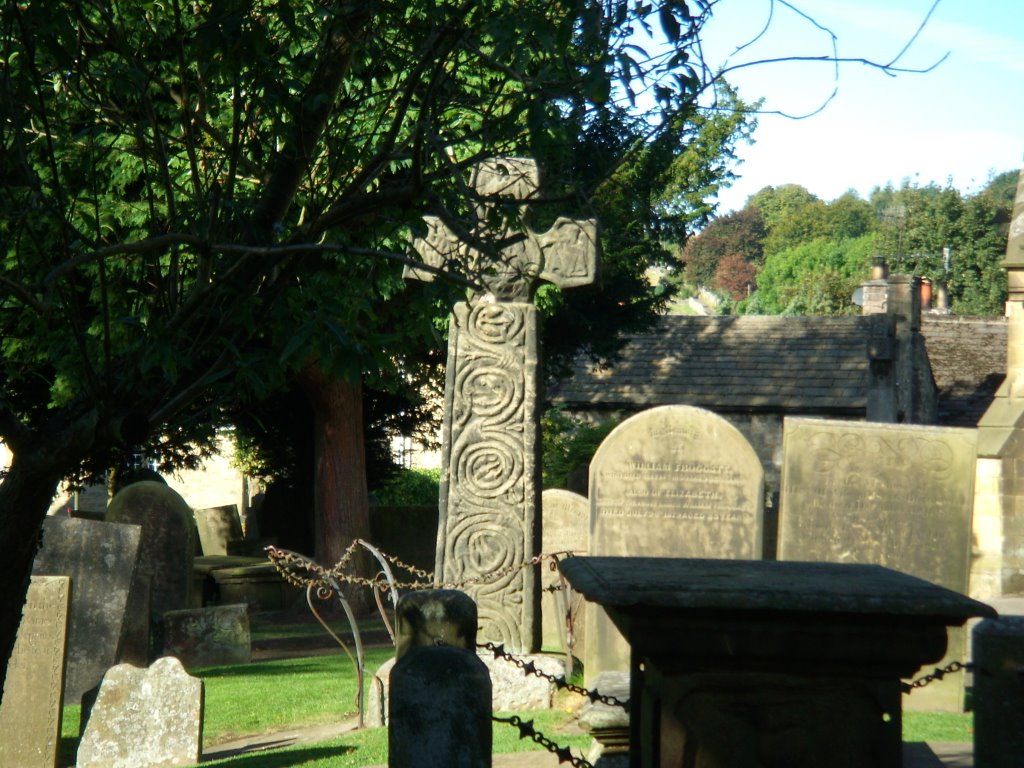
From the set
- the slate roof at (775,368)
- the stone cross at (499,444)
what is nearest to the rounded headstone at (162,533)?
the stone cross at (499,444)

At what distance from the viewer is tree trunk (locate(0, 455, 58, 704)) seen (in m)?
3.96

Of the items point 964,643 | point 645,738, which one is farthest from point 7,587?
point 964,643

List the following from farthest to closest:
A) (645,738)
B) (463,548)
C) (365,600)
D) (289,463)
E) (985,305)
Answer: (985,305)
(289,463)
(365,600)
(463,548)
(645,738)

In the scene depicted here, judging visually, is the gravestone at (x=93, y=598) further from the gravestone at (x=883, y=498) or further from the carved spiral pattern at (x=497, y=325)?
the gravestone at (x=883, y=498)

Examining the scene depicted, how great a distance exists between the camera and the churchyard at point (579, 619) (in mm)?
3695

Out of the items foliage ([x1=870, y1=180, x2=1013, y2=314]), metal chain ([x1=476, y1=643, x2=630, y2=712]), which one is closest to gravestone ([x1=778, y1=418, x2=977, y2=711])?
metal chain ([x1=476, y1=643, x2=630, y2=712])

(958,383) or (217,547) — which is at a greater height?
(958,383)

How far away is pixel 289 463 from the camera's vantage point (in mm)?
23484

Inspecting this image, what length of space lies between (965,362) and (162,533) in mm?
23966

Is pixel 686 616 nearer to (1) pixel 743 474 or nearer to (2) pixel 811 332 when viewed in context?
(1) pixel 743 474

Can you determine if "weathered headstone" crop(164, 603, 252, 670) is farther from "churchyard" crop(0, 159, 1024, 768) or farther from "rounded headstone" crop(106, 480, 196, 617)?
"rounded headstone" crop(106, 480, 196, 617)

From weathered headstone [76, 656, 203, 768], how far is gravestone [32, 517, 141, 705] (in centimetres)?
273

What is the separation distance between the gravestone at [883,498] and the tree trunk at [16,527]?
690 centimetres

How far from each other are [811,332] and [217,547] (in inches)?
651
